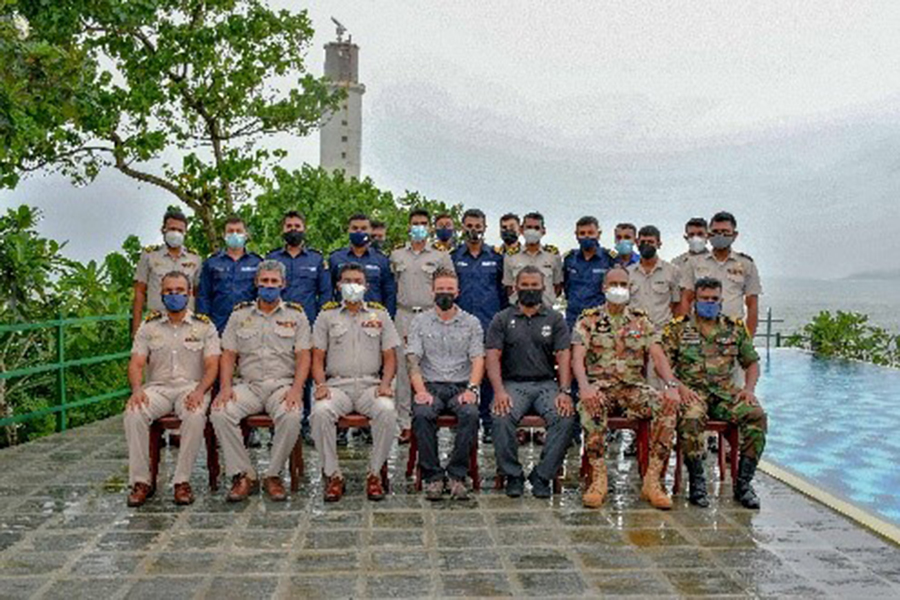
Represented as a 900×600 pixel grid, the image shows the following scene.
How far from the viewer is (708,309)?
6.48 metres

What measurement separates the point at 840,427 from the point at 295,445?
7129mm

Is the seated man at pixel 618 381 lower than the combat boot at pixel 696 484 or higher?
higher

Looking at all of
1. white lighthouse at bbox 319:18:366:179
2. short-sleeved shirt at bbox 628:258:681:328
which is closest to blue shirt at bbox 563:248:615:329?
short-sleeved shirt at bbox 628:258:681:328

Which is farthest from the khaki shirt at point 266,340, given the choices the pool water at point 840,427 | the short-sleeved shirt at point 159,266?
the pool water at point 840,427

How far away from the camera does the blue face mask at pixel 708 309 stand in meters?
6.48

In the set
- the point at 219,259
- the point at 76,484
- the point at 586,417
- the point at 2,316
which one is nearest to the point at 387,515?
the point at 586,417

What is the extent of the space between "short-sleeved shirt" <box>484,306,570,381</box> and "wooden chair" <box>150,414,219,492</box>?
1.94m

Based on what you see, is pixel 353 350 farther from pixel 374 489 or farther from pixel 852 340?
pixel 852 340

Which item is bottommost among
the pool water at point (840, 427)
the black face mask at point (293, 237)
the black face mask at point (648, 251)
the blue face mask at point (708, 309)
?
the pool water at point (840, 427)

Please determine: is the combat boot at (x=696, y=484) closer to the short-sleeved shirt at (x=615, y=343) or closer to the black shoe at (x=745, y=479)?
the black shoe at (x=745, y=479)

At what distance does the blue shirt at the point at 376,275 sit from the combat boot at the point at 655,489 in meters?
2.74

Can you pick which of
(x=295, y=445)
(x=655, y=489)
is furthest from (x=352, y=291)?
(x=655, y=489)

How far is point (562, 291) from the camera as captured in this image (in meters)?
8.45

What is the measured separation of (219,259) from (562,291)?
2865mm
